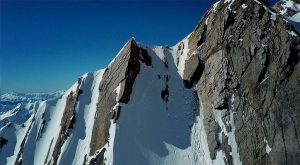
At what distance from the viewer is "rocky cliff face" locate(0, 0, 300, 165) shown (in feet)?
122

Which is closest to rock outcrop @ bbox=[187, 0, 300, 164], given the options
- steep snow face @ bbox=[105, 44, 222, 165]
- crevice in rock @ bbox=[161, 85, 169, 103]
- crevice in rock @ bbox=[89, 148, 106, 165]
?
steep snow face @ bbox=[105, 44, 222, 165]

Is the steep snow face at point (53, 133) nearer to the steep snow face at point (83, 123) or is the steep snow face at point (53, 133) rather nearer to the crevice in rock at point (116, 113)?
the steep snow face at point (83, 123)

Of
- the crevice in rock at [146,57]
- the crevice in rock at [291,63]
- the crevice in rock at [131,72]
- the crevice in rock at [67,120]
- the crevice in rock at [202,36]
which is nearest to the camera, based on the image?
the crevice in rock at [291,63]

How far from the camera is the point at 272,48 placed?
39.5 m

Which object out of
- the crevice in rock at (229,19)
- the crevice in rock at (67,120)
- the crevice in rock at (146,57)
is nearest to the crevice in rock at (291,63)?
the crevice in rock at (229,19)

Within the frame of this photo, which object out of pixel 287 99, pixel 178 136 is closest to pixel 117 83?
pixel 178 136

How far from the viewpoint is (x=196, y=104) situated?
46.5 meters

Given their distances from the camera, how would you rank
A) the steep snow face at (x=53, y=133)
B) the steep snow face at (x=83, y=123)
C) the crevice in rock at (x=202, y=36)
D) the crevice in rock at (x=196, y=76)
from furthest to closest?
1. the crevice in rock at (x=202, y=36)
2. the crevice in rock at (x=196, y=76)
3. the steep snow face at (x=53, y=133)
4. the steep snow face at (x=83, y=123)

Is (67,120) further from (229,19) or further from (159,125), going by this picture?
(229,19)

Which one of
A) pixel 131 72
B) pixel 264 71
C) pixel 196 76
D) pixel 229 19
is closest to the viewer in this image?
pixel 264 71

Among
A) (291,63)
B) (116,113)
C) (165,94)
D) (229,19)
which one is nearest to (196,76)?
(165,94)

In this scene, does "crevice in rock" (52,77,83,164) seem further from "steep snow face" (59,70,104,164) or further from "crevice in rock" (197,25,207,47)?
"crevice in rock" (197,25,207,47)

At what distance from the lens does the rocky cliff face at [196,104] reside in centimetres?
3722

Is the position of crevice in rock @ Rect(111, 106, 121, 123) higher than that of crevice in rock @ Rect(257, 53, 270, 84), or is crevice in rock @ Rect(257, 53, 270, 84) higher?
crevice in rock @ Rect(257, 53, 270, 84)
